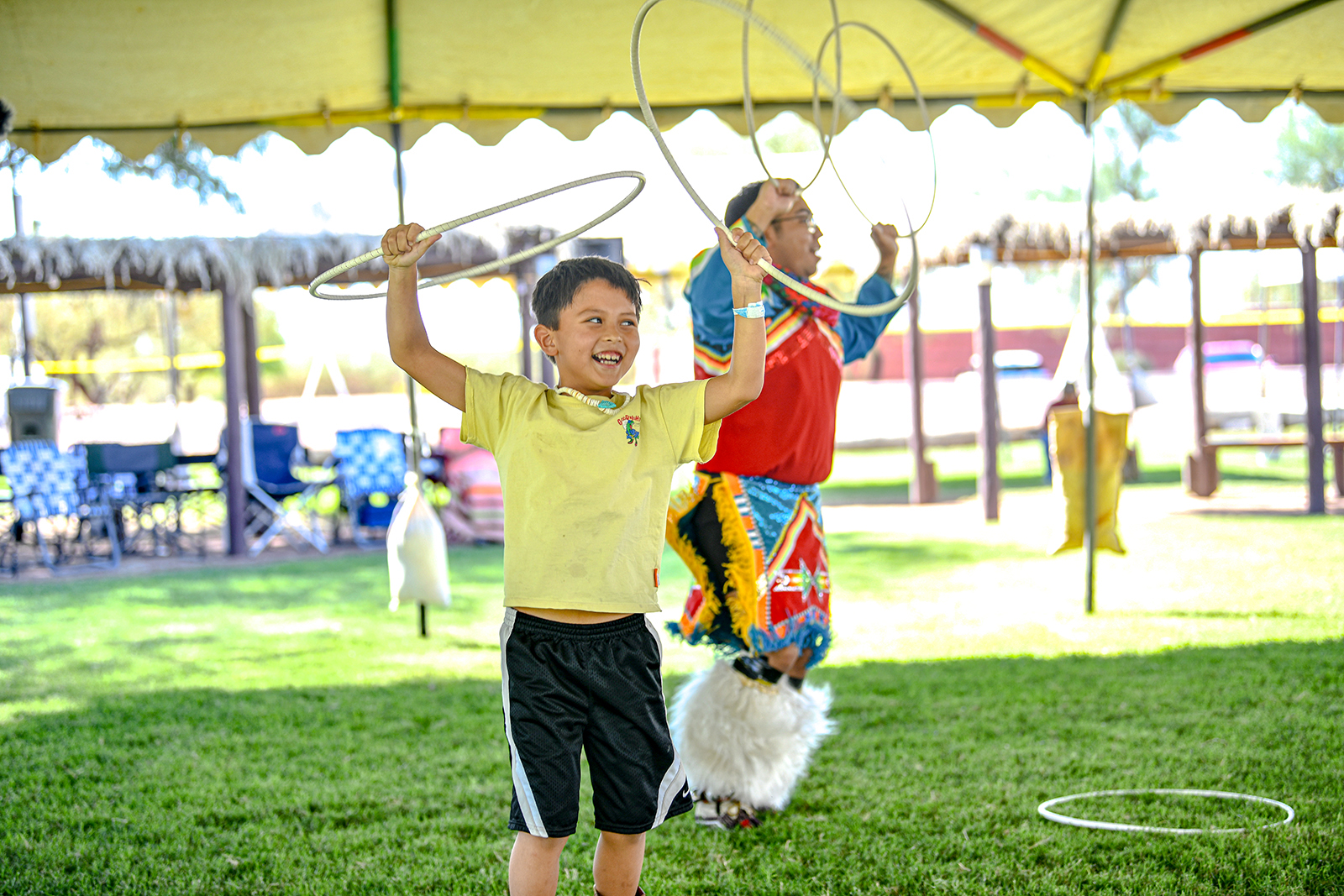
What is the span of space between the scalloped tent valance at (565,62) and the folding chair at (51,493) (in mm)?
5108

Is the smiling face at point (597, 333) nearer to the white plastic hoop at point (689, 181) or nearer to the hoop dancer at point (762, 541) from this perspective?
the white plastic hoop at point (689, 181)

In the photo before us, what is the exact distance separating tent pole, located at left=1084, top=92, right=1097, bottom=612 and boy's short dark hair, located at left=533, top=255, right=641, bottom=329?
12.7ft

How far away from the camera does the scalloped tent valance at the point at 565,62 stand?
14.2ft

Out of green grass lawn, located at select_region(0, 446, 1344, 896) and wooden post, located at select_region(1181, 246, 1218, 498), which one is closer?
green grass lawn, located at select_region(0, 446, 1344, 896)

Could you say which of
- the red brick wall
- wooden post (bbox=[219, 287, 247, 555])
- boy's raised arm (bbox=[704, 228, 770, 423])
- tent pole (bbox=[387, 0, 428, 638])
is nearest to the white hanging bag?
tent pole (bbox=[387, 0, 428, 638])

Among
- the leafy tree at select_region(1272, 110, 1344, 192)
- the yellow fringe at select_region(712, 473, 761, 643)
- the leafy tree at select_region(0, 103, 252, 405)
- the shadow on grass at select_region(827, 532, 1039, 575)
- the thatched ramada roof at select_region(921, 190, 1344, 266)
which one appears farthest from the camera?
the leafy tree at select_region(1272, 110, 1344, 192)

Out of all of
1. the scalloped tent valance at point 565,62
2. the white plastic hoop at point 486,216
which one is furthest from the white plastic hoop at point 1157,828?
the scalloped tent valance at point 565,62

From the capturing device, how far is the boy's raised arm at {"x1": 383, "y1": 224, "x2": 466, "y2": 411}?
7.17 feet

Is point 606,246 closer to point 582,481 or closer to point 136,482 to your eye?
point 136,482

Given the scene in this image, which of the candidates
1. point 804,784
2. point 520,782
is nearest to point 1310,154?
point 804,784

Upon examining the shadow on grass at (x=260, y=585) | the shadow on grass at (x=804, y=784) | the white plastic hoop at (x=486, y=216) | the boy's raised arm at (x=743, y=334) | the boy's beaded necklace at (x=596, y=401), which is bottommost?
the shadow on grass at (x=260, y=585)

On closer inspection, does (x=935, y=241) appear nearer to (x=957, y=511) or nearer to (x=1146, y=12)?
(x=957, y=511)

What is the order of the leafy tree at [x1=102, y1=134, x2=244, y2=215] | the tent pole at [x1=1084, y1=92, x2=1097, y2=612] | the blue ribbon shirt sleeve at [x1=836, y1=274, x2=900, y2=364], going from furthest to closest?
the leafy tree at [x1=102, y1=134, x2=244, y2=215], the tent pole at [x1=1084, y1=92, x2=1097, y2=612], the blue ribbon shirt sleeve at [x1=836, y1=274, x2=900, y2=364]

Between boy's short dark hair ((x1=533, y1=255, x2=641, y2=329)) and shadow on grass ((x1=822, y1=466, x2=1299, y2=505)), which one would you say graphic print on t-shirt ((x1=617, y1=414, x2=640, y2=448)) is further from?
shadow on grass ((x1=822, y1=466, x2=1299, y2=505))
